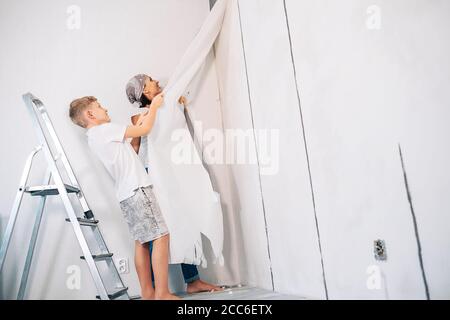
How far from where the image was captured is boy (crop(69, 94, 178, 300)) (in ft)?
5.92

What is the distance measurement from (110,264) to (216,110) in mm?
1241

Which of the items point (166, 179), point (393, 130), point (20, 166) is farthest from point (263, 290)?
point (20, 166)

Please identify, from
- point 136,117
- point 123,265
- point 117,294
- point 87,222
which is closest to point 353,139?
point 117,294

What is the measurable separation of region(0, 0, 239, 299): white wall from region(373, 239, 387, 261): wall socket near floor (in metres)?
1.30

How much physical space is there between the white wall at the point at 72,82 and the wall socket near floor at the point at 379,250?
1.30m

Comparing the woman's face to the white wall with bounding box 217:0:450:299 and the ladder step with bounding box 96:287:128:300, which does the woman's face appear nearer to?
the white wall with bounding box 217:0:450:299

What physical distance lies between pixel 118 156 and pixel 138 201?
25cm

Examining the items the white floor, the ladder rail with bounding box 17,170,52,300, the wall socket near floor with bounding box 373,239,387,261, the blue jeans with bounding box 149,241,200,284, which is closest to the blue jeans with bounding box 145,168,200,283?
the blue jeans with bounding box 149,241,200,284

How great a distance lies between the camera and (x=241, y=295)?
70.9 inches

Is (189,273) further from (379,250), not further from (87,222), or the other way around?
(379,250)

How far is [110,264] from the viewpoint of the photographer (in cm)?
193

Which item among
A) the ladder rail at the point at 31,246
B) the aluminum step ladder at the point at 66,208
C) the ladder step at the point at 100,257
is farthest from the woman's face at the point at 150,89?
the ladder step at the point at 100,257

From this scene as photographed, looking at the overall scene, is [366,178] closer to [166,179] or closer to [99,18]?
[166,179]

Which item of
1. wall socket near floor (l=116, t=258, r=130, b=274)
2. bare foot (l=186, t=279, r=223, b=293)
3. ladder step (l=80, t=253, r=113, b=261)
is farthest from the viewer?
wall socket near floor (l=116, t=258, r=130, b=274)
